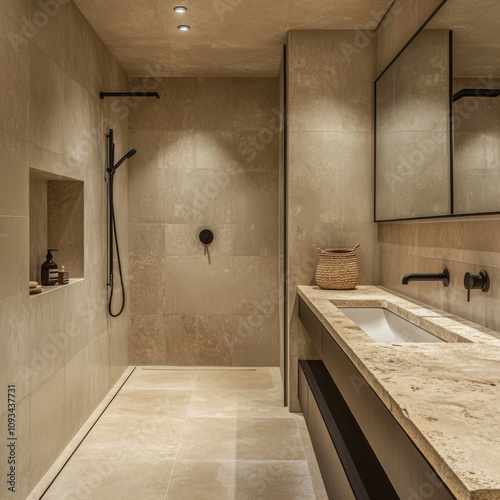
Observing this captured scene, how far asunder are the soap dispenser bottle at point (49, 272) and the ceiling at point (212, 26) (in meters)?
1.47

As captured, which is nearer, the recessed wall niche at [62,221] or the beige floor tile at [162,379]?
the recessed wall niche at [62,221]

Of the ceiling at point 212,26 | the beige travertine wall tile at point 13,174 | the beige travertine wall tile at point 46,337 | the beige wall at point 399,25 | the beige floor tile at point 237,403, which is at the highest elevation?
the ceiling at point 212,26

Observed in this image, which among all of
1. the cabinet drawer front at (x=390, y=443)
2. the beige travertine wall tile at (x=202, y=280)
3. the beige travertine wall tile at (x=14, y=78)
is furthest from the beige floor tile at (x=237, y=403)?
the beige travertine wall tile at (x=14, y=78)

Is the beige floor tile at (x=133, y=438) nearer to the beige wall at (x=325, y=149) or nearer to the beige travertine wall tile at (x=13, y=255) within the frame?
the beige wall at (x=325, y=149)

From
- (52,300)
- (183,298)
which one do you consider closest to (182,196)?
(183,298)

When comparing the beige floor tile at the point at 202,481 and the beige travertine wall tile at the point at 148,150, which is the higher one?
the beige travertine wall tile at the point at 148,150

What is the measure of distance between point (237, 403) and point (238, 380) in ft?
1.69

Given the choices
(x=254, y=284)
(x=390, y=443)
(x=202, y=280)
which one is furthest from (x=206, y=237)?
(x=390, y=443)

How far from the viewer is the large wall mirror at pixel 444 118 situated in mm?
1738

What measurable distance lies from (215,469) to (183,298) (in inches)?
79.0

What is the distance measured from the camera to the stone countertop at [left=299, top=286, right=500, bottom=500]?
0.78 m

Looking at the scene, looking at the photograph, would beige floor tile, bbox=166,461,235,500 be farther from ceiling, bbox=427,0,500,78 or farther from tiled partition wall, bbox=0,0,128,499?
ceiling, bbox=427,0,500,78

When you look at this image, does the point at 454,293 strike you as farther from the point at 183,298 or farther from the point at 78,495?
the point at 183,298

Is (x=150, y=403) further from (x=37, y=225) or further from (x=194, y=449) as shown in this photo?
(x=37, y=225)
